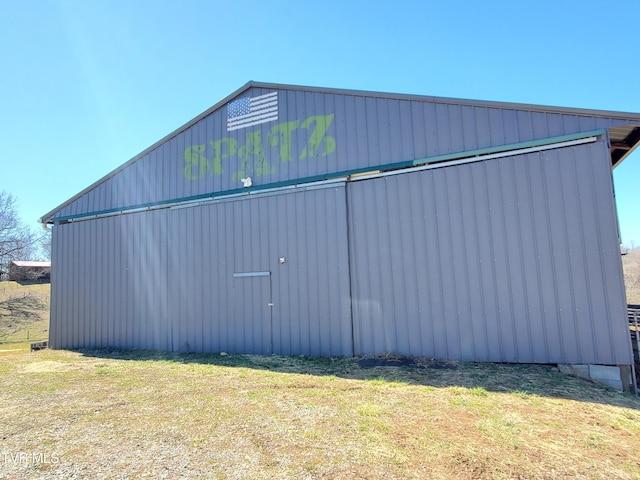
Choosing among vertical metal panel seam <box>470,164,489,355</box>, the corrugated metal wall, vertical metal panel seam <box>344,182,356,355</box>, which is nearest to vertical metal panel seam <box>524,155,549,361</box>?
vertical metal panel seam <box>470,164,489,355</box>

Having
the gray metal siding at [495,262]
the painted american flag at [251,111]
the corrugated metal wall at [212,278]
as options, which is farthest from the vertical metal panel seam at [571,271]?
the painted american flag at [251,111]

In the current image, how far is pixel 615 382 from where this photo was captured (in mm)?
5227

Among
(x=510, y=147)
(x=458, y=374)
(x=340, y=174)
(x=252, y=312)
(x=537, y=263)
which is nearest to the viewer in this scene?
(x=458, y=374)

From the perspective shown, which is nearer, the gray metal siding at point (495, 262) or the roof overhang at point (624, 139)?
the gray metal siding at point (495, 262)

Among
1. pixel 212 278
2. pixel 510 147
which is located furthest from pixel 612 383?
pixel 212 278

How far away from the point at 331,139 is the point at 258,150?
191cm

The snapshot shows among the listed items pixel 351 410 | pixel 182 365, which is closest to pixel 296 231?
pixel 182 365

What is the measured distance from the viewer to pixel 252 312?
8172mm

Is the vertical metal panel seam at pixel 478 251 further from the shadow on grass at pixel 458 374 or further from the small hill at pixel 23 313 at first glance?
the small hill at pixel 23 313

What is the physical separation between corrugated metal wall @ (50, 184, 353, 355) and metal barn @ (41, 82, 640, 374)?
1.6 inches

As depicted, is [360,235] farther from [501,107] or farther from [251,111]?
[251,111]

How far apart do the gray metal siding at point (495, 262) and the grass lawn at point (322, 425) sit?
646 mm

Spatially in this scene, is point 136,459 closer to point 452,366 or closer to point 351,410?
point 351,410

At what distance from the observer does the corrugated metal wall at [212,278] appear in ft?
24.6
